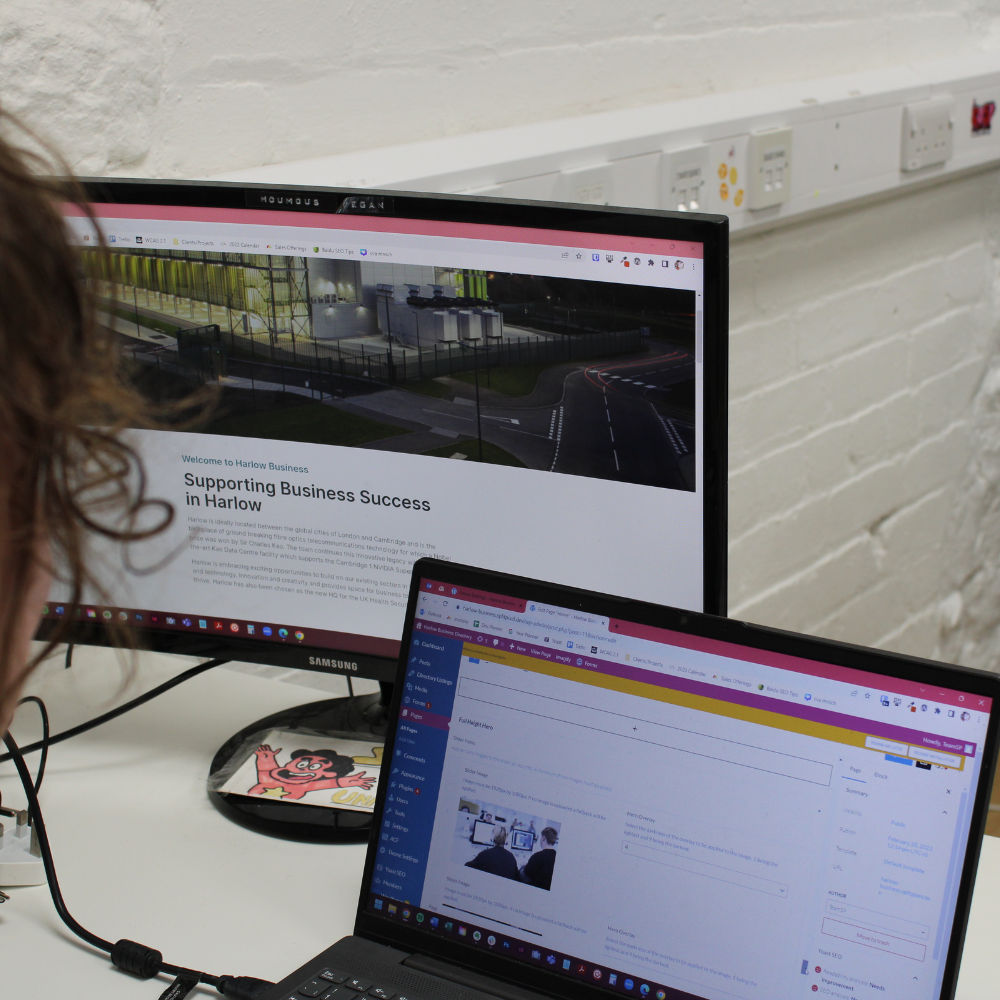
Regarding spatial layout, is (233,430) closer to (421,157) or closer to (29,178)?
(29,178)

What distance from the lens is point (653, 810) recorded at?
0.60 metres

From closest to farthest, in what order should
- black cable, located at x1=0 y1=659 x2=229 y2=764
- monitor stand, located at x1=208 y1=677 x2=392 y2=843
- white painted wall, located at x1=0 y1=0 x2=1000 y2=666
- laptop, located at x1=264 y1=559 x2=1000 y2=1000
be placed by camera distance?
laptop, located at x1=264 y1=559 x2=1000 y2=1000 < monitor stand, located at x1=208 y1=677 x2=392 y2=843 < black cable, located at x1=0 y1=659 x2=229 y2=764 < white painted wall, located at x1=0 y1=0 x2=1000 y2=666

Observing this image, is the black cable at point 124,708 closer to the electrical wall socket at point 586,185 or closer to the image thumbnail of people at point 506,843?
Result: the image thumbnail of people at point 506,843

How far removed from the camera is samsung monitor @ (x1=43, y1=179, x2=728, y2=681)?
708 mm

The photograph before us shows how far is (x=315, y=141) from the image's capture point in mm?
1211

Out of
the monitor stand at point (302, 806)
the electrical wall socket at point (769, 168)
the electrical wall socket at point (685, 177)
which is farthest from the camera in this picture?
the electrical wall socket at point (769, 168)

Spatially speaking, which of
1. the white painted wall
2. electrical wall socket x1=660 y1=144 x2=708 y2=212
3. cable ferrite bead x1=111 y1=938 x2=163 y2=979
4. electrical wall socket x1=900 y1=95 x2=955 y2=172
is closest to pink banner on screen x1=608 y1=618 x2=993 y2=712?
cable ferrite bead x1=111 y1=938 x2=163 y2=979

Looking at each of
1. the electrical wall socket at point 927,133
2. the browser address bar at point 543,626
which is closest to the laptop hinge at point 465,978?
the browser address bar at point 543,626

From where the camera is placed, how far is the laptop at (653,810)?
55cm

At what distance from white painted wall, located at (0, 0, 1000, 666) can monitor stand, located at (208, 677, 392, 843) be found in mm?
575

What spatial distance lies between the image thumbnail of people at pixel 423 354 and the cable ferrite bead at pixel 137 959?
364mm

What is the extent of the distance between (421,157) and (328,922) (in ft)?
2.81

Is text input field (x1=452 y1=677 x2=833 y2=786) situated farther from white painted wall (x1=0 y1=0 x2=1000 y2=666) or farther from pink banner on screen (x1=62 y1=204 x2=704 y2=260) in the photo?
white painted wall (x1=0 y1=0 x2=1000 y2=666)

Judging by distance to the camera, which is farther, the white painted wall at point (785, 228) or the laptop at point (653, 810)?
the white painted wall at point (785, 228)
